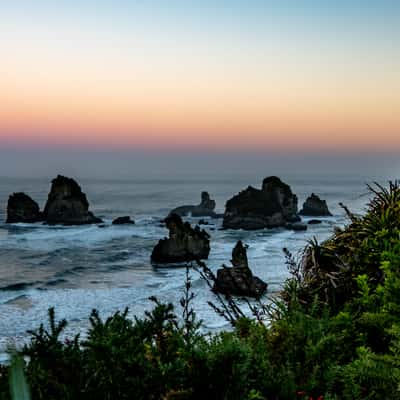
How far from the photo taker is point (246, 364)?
264 centimetres

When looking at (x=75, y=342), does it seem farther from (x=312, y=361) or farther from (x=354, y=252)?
(x=354, y=252)

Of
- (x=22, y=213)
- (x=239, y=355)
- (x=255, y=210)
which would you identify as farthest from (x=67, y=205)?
(x=239, y=355)

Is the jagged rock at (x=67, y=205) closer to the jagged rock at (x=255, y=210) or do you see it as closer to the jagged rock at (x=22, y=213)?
the jagged rock at (x=22, y=213)

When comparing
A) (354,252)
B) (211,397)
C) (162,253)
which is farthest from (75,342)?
(162,253)

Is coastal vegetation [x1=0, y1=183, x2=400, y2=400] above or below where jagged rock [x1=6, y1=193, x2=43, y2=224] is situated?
above

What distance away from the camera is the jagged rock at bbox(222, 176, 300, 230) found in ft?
241

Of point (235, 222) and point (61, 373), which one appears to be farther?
point (235, 222)

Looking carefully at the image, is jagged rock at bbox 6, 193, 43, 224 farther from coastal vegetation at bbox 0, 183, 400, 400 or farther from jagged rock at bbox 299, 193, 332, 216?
coastal vegetation at bbox 0, 183, 400, 400

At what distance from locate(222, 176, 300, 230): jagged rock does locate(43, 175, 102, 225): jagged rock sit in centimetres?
2198

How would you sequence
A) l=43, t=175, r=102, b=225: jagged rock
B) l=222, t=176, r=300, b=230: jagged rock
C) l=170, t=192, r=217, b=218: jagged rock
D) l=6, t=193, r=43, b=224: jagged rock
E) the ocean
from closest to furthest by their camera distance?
the ocean
l=222, t=176, r=300, b=230: jagged rock
l=43, t=175, r=102, b=225: jagged rock
l=6, t=193, r=43, b=224: jagged rock
l=170, t=192, r=217, b=218: jagged rock

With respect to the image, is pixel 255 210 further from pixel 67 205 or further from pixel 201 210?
pixel 67 205

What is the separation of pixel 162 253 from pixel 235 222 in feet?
98.8

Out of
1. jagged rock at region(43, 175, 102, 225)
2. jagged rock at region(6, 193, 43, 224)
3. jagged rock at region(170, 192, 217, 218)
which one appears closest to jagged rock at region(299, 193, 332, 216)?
jagged rock at region(170, 192, 217, 218)

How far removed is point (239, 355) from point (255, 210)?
238ft
